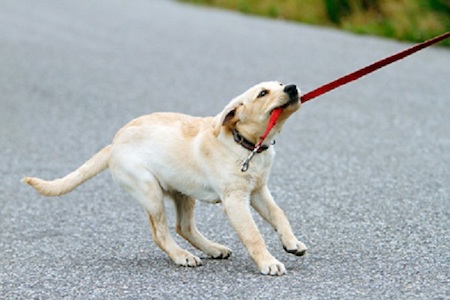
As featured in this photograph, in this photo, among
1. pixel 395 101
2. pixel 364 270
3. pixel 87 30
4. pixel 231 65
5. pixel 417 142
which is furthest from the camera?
pixel 87 30

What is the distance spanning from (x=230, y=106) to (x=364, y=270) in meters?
1.03

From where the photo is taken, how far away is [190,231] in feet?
17.9

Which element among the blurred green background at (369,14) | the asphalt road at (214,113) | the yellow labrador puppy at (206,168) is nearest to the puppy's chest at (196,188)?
the yellow labrador puppy at (206,168)

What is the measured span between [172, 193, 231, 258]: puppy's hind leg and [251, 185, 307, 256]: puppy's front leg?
0.33 m

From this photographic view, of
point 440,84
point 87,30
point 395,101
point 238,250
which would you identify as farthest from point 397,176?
point 87,30

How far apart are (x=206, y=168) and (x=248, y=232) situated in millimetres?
421

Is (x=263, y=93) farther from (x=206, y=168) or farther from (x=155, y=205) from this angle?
(x=155, y=205)

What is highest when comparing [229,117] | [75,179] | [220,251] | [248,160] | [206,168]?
[229,117]

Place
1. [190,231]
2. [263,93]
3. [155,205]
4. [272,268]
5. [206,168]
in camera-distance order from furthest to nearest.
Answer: [190,231] < [155,205] < [206,168] < [263,93] < [272,268]

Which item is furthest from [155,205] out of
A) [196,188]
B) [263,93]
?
[263,93]

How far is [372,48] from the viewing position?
14.9 m

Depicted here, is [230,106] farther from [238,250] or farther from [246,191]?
[238,250]

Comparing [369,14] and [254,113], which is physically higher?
[254,113]

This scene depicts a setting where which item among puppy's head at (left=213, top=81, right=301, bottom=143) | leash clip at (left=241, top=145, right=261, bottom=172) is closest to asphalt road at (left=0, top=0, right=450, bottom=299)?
leash clip at (left=241, top=145, right=261, bottom=172)
